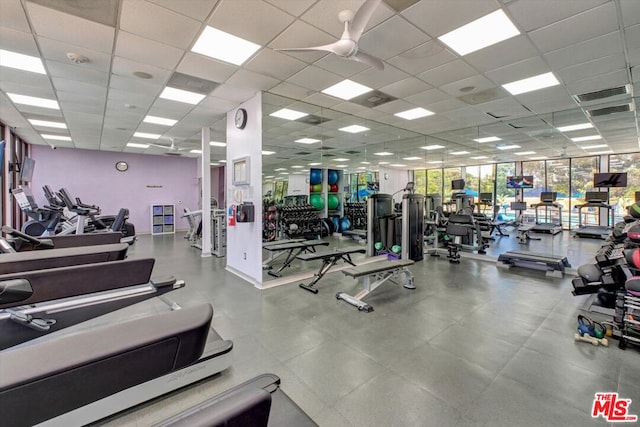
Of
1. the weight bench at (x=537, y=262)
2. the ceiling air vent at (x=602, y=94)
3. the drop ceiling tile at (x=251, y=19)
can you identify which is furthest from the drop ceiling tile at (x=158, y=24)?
the weight bench at (x=537, y=262)

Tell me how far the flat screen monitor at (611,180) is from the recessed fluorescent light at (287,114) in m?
7.81

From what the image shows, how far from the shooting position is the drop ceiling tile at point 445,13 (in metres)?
2.56

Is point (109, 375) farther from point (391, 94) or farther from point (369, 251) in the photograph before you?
point (369, 251)

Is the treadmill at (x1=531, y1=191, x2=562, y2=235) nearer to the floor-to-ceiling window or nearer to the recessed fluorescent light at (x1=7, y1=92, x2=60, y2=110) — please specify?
the floor-to-ceiling window

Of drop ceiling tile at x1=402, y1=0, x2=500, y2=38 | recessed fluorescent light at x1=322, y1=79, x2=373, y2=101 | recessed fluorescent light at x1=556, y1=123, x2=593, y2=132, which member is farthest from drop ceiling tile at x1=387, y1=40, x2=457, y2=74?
recessed fluorescent light at x1=556, y1=123, x2=593, y2=132

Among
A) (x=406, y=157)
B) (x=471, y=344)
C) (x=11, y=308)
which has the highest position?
(x=406, y=157)

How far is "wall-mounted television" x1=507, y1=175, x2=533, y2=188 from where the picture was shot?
8.58 m

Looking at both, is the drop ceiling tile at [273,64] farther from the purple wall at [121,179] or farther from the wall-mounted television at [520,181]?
the purple wall at [121,179]

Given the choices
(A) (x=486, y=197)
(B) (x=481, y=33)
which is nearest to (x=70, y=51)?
(B) (x=481, y=33)

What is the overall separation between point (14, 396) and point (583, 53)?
17.7ft

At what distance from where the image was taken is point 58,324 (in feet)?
6.90

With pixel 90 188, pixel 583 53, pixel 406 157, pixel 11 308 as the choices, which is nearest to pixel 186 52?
pixel 11 308

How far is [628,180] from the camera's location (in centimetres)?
710

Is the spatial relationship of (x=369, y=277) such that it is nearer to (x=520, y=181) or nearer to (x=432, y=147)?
(x=432, y=147)
